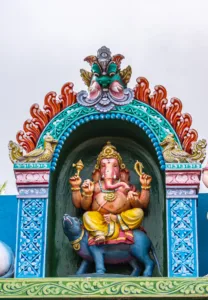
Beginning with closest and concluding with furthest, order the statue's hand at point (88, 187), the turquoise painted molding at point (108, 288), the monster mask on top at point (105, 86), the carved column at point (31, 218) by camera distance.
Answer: the turquoise painted molding at point (108, 288) → the carved column at point (31, 218) → the statue's hand at point (88, 187) → the monster mask on top at point (105, 86)

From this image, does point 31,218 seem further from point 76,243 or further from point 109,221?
point 109,221

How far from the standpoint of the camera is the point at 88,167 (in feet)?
38.4

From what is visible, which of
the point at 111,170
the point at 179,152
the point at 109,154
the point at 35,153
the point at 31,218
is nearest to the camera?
the point at 31,218

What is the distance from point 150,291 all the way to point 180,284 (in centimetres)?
27

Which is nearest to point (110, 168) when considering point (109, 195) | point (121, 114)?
point (109, 195)

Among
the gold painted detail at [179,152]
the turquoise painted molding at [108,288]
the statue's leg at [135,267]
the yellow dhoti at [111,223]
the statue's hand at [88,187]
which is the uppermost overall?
the gold painted detail at [179,152]

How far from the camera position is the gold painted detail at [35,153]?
11.1m

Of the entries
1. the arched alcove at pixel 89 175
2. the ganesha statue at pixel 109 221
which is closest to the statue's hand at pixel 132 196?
the ganesha statue at pixel 109 221

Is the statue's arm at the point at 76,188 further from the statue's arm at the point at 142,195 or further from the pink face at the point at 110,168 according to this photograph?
the statue's arm at the point at 142,195

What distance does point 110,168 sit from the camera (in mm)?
11281

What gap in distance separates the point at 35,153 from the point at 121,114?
2.99 ft

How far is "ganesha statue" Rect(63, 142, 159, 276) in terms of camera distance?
429 inches

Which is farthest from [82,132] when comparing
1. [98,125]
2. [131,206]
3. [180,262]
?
[180,262]

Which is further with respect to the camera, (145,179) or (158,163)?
(158,163)
